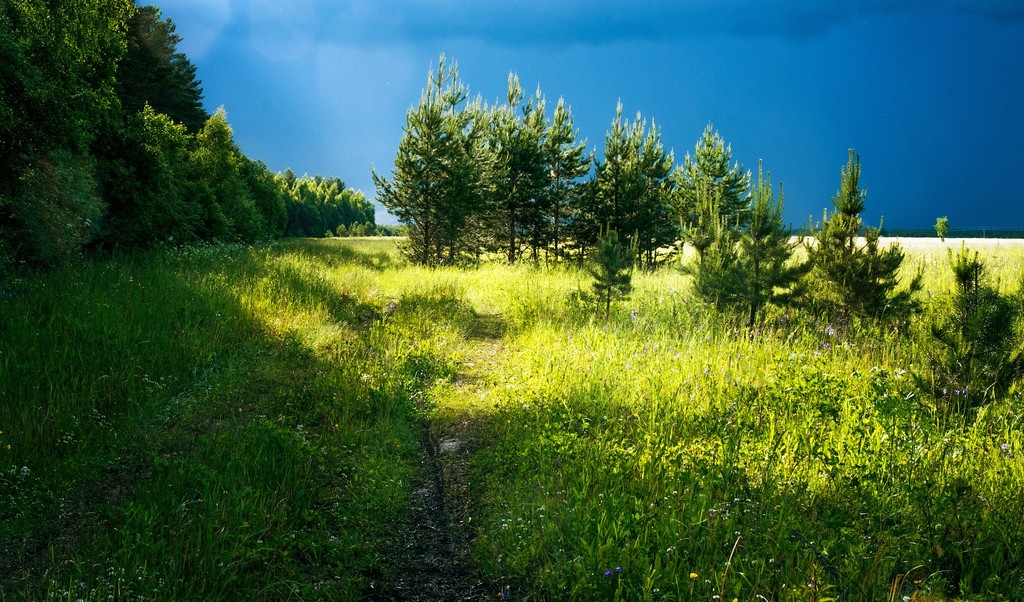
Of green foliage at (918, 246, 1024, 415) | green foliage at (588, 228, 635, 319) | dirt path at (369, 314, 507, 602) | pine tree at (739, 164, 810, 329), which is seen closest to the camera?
dirt path at (369, 314, 507, 602)

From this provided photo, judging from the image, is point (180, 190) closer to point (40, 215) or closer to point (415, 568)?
point (40, 215)

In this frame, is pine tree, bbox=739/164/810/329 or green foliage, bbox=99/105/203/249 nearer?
pine tree, bbox=739/164/810/329

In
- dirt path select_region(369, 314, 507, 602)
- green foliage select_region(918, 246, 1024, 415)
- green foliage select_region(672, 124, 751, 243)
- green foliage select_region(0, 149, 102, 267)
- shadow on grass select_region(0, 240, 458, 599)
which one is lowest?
dirt path select_region(369, 314, 507, 602)

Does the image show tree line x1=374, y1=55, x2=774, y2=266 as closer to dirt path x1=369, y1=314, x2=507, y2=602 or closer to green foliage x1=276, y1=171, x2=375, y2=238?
dirt path x1=369, y1=314, x2=507, y2=602

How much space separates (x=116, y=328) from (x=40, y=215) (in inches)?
216

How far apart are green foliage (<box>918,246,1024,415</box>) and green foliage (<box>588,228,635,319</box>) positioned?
17.0 feet

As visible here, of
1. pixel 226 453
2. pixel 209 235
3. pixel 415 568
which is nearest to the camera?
pixel 415 568

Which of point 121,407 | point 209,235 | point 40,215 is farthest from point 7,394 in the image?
point 209,235

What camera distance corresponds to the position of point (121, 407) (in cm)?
507

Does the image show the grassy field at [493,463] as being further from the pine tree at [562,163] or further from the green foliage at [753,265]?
the pine tree at [562,163]

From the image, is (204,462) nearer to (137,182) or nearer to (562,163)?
(137,182)

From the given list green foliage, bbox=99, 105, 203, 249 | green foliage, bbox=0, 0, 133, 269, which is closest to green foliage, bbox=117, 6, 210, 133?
green foliage, bbox=99, 105, 203, 249

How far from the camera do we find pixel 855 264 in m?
8.58

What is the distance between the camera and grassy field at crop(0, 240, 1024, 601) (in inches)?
120
